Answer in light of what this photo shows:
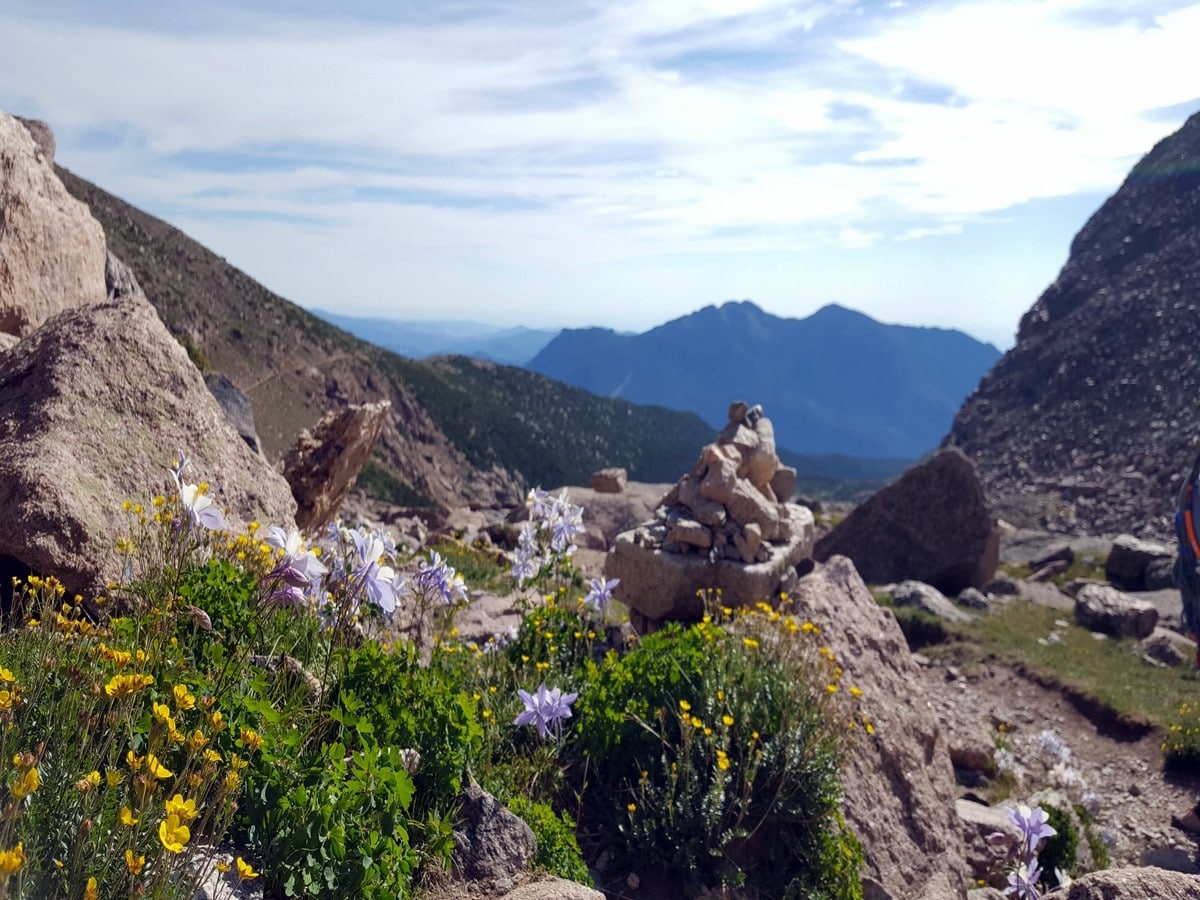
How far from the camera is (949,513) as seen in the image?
757 inches

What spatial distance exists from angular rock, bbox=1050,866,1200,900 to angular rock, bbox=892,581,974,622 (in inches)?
455

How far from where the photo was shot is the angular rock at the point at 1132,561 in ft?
68.3

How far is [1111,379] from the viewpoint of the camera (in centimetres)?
6131

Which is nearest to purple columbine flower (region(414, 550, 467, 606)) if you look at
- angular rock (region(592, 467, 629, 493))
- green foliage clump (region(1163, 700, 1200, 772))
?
green foliage clump (region(1163, 700, 1200, 772))

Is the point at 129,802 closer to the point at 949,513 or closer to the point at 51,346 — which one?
the point at 51,346

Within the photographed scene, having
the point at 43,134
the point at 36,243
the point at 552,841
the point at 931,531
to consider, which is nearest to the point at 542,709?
the point at 552,841

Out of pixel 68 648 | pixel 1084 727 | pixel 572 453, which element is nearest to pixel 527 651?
pixel 68 648

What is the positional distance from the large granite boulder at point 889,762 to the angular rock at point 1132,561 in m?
15.8

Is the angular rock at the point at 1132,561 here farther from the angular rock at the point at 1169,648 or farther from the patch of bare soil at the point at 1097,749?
the patch of bare soil at the point at 1097,749

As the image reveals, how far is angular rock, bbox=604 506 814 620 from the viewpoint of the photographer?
8555 millimetres

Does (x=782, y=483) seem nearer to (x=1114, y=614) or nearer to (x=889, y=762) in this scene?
(x=889, y=762)

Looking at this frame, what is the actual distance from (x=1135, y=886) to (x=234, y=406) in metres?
8.24

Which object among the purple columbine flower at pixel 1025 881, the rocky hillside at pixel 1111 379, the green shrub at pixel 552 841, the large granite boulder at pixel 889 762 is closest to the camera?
the green shrub at pixel 552 841

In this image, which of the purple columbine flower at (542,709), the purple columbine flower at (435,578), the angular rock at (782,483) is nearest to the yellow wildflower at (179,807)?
the purple columbine flower at (435,578)
